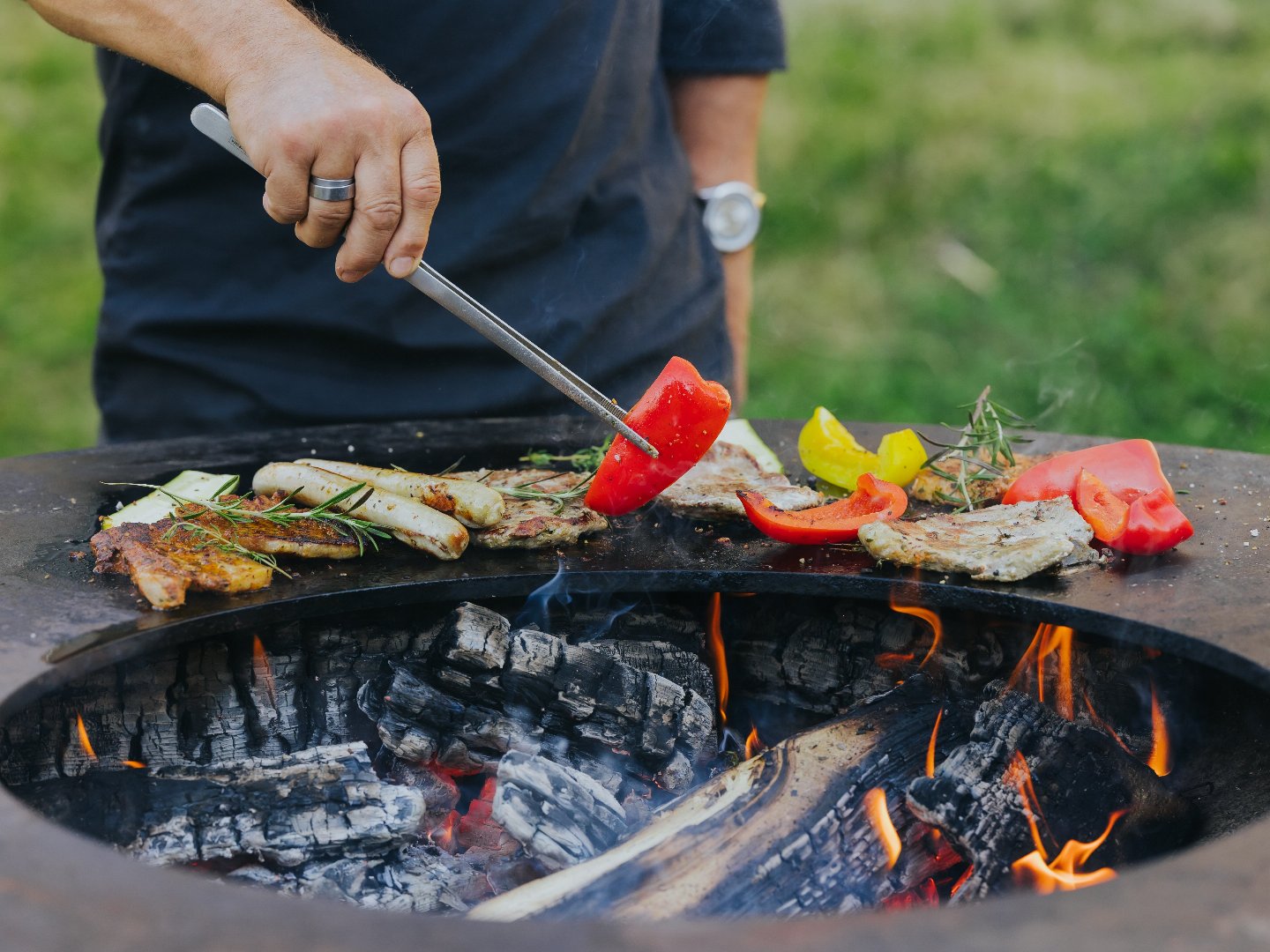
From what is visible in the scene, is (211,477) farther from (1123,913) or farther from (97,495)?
(1123,913)

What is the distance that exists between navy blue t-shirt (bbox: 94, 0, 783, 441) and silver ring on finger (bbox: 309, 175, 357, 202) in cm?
98

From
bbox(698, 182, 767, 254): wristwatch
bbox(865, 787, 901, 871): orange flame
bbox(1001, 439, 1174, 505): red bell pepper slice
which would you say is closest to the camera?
bbox(865, 787, 901, 871): orange flame

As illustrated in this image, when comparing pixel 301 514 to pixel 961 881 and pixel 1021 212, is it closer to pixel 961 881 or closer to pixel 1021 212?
pixel 961 881

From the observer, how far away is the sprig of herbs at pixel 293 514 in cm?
227

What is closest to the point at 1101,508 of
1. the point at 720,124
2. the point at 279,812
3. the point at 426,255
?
the point at 279,812

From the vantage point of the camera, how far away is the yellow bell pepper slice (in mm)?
2670

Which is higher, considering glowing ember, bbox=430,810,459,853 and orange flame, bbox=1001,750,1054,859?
orange flame, bbox=1001,750,1054,859

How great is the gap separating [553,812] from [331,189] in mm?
1145

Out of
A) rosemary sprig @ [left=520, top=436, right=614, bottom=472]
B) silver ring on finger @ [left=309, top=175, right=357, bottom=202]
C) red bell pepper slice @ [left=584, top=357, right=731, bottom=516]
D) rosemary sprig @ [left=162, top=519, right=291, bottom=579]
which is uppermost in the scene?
silver ring on finger @ [left=309, top=175, right=357, bottom=202]

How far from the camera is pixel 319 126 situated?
2133mm

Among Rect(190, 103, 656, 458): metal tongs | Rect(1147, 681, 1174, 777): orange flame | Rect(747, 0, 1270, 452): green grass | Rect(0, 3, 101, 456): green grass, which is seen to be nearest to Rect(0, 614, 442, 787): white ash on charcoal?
Rect(190, 103, 656, 458): metal tongs

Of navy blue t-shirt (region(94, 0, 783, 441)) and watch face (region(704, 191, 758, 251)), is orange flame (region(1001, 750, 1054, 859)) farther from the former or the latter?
watch face (region(704, 191, 758, 251))

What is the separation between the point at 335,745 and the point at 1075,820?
131cm

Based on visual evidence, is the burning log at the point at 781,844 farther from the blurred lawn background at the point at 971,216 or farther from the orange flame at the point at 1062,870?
the blurred lawn background at the point at 971,216
